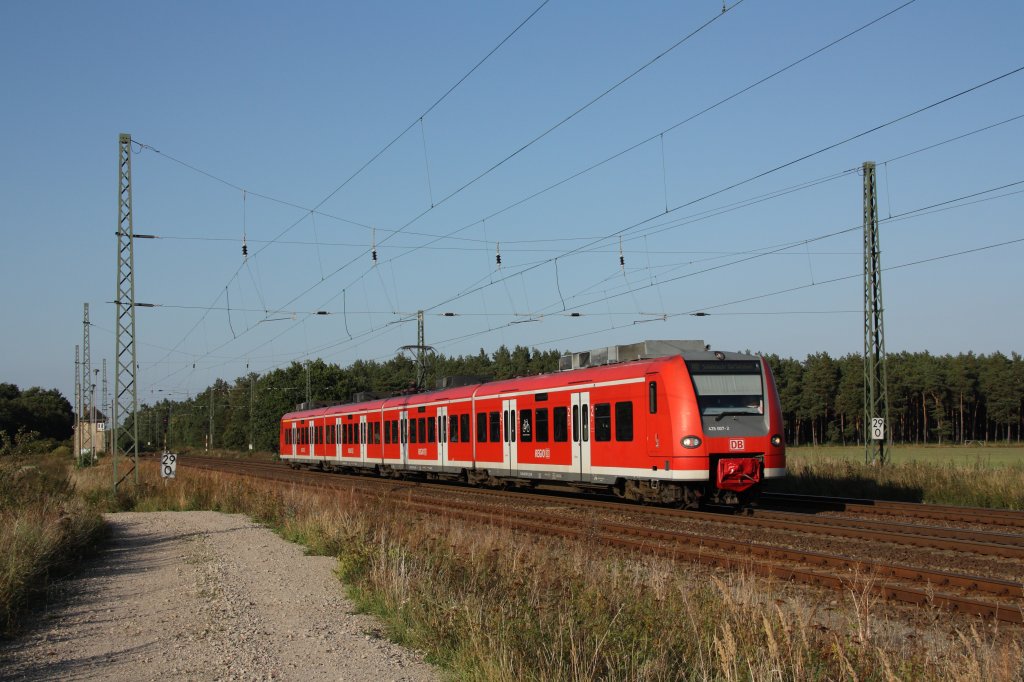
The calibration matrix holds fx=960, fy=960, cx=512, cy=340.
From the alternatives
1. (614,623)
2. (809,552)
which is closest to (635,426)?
(809,552)

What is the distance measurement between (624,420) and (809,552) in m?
8.19

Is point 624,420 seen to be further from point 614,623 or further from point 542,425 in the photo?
point 614,623

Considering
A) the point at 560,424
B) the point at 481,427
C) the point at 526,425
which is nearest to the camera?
the point at 560,424

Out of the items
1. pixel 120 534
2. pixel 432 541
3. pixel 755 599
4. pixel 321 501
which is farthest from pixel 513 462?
pixel 755 599

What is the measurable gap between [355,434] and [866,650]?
37.9 meters

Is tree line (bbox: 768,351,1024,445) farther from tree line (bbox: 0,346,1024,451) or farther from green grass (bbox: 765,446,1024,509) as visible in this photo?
green grass (bbox: 765,446,1024,509)

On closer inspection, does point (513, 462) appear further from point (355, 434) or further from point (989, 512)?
point (355, 434)

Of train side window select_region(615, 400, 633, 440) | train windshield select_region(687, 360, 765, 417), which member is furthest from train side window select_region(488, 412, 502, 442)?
train windshield select_region(687, 360, 765, 417)

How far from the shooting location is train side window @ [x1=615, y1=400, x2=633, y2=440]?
2005 centimetres

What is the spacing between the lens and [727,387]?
18.9 meters

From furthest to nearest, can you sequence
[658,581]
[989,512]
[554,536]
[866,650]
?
[989,512], [554,536], [658,581], [866,650]

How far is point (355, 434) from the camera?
42906 mm

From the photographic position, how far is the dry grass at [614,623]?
6.10 metres

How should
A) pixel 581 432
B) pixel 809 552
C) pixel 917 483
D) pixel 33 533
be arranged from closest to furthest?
pixel 809 552 → pixel 33 533 → pixel 581 432 → pixel 917 483
